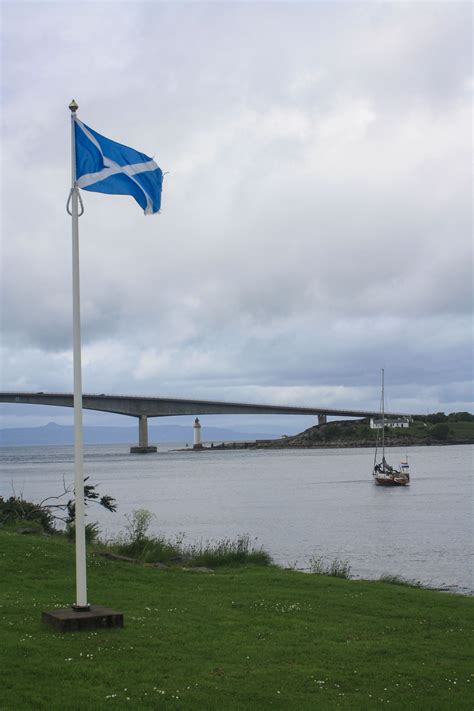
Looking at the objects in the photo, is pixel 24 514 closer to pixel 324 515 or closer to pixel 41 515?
pixel 41 515

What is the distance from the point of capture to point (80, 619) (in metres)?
12.2

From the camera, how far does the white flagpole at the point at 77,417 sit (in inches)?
499

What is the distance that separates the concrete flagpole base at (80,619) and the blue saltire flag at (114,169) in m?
6.40

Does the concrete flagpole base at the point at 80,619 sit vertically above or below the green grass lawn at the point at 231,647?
above

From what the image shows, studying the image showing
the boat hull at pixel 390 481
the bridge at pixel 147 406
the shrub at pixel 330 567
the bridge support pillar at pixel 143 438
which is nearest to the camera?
the shrub at pixel 330 567

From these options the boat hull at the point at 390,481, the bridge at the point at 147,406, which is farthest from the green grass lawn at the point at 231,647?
the bridge at the point at 147,406

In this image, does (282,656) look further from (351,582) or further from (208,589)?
(351,582)

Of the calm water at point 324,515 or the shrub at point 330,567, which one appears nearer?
the shrub at point 330,567

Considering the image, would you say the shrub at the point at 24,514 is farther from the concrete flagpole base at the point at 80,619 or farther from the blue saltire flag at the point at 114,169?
the blue saltire flag at the point at 114,169

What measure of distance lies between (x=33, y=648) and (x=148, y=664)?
160 centimetres

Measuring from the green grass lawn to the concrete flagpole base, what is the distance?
0.59 feet

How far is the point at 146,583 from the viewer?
17953 mm

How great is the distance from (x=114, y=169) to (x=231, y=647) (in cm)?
760

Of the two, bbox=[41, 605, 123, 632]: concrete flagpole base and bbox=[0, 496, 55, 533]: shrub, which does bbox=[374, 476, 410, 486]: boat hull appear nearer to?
bbox=[0, 496, 55, 533]: shrub
